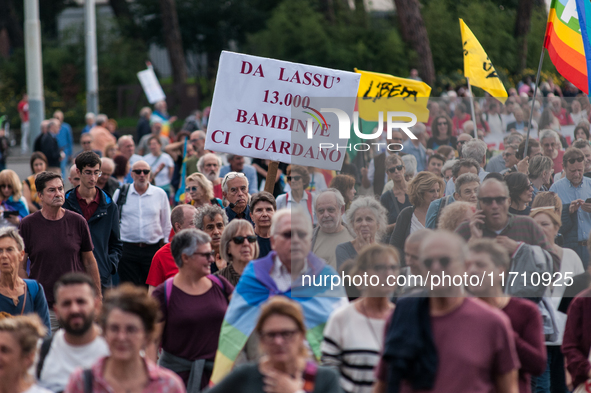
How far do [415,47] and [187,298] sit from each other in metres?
21.7

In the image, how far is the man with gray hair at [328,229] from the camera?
5.57 m

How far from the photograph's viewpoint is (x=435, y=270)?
3.52 m

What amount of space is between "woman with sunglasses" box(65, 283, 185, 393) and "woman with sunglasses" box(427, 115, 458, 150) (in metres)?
5.88

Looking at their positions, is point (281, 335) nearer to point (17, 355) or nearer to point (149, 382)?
point (149, 382)

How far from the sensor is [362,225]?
564 cm

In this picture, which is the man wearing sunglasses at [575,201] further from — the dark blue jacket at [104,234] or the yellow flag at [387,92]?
the dark blue jacket at [104,234]

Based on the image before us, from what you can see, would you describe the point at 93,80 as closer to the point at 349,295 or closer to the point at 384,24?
the point at 384,24

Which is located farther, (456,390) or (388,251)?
(388,251)

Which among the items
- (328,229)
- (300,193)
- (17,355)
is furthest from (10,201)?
(17,355)

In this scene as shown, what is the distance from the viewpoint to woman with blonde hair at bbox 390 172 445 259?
6098 millimetres

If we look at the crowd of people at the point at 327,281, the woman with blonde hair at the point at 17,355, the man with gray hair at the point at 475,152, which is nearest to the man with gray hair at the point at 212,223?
the crowd of people at the point at 327,281

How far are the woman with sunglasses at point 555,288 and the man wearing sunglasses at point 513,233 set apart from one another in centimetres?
20

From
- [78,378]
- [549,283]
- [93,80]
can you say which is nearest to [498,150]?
[549,283]

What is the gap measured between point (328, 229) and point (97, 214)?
2.70m
